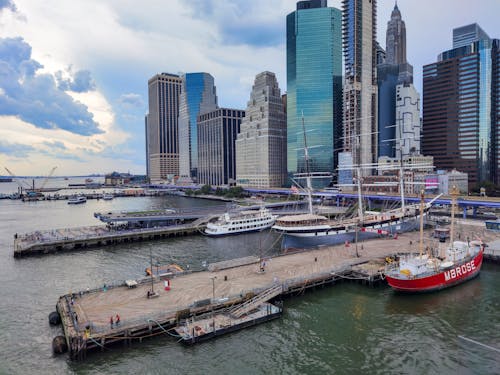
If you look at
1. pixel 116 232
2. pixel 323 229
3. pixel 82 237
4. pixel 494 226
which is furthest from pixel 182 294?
pixel 494 226

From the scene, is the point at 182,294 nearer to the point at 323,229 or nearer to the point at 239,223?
the point at 323,229

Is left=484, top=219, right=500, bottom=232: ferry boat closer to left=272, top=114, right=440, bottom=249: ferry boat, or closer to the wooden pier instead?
left=272, top=114, right=440, bottom=249: ferry boat

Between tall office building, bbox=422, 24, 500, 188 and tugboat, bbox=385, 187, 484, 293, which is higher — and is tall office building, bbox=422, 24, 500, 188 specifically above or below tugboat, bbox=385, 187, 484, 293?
above

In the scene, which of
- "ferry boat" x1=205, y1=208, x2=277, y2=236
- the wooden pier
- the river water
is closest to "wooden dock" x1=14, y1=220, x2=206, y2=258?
"ferry boat" x1=205, y1=208, x2=277, y2=236

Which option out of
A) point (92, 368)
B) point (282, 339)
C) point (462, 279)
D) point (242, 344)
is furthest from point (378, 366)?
point (462, 279)

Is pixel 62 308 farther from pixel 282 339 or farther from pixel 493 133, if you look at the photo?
pixel 493 133

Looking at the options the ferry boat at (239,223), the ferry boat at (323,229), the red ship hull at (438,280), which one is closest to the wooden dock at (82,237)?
the ferry boat at (239,223)
